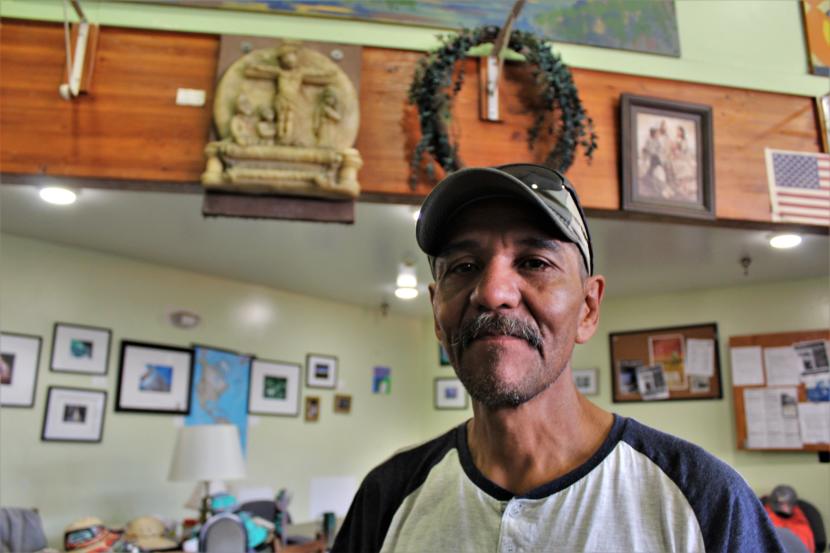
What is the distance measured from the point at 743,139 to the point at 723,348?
296 centimetres

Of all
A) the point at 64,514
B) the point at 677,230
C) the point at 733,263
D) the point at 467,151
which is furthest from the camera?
the point at 733,263

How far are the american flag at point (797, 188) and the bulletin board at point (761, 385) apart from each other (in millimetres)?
2447

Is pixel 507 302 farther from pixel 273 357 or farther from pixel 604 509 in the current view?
pixel 273 357

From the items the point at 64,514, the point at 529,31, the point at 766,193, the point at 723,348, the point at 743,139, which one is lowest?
the point at 64,514

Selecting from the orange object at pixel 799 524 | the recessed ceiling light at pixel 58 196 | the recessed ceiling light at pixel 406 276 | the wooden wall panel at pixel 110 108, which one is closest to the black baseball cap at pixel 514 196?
the wooden wall panel at pixel 110 108

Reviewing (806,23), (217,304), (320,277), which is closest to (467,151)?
(806,23)

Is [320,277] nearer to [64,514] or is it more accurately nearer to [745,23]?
[64,514]

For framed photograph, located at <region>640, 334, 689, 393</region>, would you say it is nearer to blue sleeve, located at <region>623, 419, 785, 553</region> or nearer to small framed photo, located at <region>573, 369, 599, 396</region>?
small framed photo, located at <region>573, 369, 599, 396</region>

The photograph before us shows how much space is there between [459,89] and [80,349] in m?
3.45

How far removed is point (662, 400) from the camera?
19.1ft

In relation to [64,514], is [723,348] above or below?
above

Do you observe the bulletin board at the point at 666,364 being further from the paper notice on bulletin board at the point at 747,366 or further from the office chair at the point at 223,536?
the office chair at the point at 223,536

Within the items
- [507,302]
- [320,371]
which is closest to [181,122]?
[507,302]

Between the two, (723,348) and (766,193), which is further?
(723,348)
